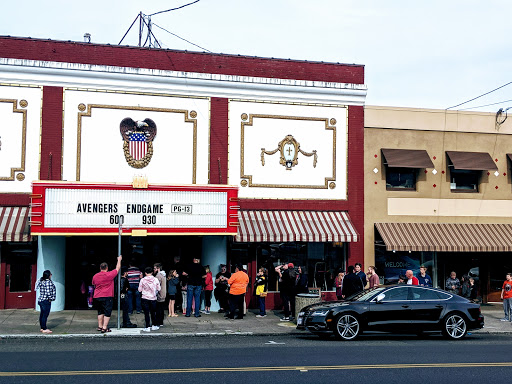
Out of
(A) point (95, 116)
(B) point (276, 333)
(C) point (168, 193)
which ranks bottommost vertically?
(B) point (276, 333)

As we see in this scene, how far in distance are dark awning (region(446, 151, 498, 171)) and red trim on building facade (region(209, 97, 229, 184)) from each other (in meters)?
8.08

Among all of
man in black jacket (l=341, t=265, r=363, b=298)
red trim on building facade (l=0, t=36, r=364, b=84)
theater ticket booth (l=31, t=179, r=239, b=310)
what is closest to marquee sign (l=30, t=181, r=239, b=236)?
theater ticket booth (l=31, t=179, r=239, b=310)

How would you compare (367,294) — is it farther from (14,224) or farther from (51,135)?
(51,135)

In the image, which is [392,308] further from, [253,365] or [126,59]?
[126,59]

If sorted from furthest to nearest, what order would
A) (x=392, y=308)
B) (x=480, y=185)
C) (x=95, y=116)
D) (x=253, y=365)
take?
(x=480, y=185), (x=95, y=116), (x=392, y=308), (x=253, y=365)

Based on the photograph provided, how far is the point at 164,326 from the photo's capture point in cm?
1831

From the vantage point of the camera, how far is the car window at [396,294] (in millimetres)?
16328

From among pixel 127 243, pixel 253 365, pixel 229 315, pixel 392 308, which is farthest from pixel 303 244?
pixel 253 365

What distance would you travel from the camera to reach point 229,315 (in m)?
20.2

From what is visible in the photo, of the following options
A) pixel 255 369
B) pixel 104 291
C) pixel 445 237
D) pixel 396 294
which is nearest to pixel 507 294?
pixel 445 237

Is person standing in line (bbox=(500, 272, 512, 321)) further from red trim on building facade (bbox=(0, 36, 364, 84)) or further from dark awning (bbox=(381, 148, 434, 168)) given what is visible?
red trim on building facade (bbox=(0, 36, 364, 84))

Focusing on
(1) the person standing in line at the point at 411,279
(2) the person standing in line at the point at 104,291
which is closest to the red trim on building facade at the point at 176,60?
(1) the person standing in line at the point at 411,279

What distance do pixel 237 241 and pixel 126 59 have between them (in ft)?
22.8

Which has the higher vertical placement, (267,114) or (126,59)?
(126,59)
